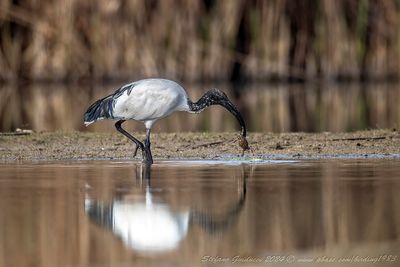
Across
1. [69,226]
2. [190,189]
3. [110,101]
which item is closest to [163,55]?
[110,101]

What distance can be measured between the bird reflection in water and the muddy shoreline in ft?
10.9

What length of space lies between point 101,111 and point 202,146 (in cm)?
144

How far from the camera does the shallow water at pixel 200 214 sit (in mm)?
6531

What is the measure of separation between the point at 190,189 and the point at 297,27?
19097 millimetres

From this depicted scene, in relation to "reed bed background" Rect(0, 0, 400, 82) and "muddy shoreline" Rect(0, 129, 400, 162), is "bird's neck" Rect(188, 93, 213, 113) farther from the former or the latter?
"reed bed background" Rect(0, 0, 400, 82)

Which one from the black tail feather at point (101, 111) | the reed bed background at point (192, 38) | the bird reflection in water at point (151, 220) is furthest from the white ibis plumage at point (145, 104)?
the reed bed background at point (192, 38)

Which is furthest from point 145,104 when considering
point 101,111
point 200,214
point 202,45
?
point 202,45

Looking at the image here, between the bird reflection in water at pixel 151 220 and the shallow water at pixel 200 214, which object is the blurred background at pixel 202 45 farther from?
the bird reflection in water at pixel 151 220

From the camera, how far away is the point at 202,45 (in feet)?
90.1

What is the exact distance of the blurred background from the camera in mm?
26812

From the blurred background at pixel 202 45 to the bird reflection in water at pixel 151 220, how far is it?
17.0 metres

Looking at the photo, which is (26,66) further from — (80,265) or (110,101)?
(80,265)

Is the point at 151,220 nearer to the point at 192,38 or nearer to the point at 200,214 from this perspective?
the point at 200,214

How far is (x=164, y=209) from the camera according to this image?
8.22m
